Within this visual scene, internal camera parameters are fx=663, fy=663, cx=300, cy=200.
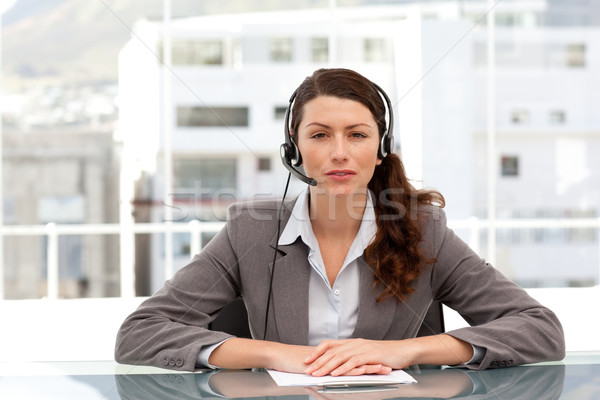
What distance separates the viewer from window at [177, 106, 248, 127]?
2134 cm

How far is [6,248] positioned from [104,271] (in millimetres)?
4598

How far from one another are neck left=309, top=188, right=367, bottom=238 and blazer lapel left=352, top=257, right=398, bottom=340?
0.48 feet

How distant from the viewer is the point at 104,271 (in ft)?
95.0

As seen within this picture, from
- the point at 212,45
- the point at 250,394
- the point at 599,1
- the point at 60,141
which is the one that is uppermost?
the point at 599,1

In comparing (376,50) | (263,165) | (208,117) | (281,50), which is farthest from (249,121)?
(376,50)

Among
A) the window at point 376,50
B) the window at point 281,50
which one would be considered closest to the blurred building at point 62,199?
the window at point 281,50

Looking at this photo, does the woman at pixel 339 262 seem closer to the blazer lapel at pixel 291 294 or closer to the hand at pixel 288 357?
the blazer lapel at pixel 291 294

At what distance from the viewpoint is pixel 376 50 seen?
19.0 m

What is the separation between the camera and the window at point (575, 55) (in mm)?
24156

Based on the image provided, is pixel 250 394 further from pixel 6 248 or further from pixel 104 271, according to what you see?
pixel 6 248

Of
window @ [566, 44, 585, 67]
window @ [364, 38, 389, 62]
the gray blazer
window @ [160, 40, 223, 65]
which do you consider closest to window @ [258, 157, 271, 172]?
window @ [160, 40, 223, 65]

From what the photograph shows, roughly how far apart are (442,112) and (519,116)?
4288 millimetres

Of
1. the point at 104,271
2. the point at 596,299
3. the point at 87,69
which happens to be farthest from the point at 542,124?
the point at 596,299

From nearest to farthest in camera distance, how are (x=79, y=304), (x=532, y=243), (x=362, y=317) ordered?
1. (x=362, y=317)
2. (x=79, y=304)
3. (x=532, y=243)
